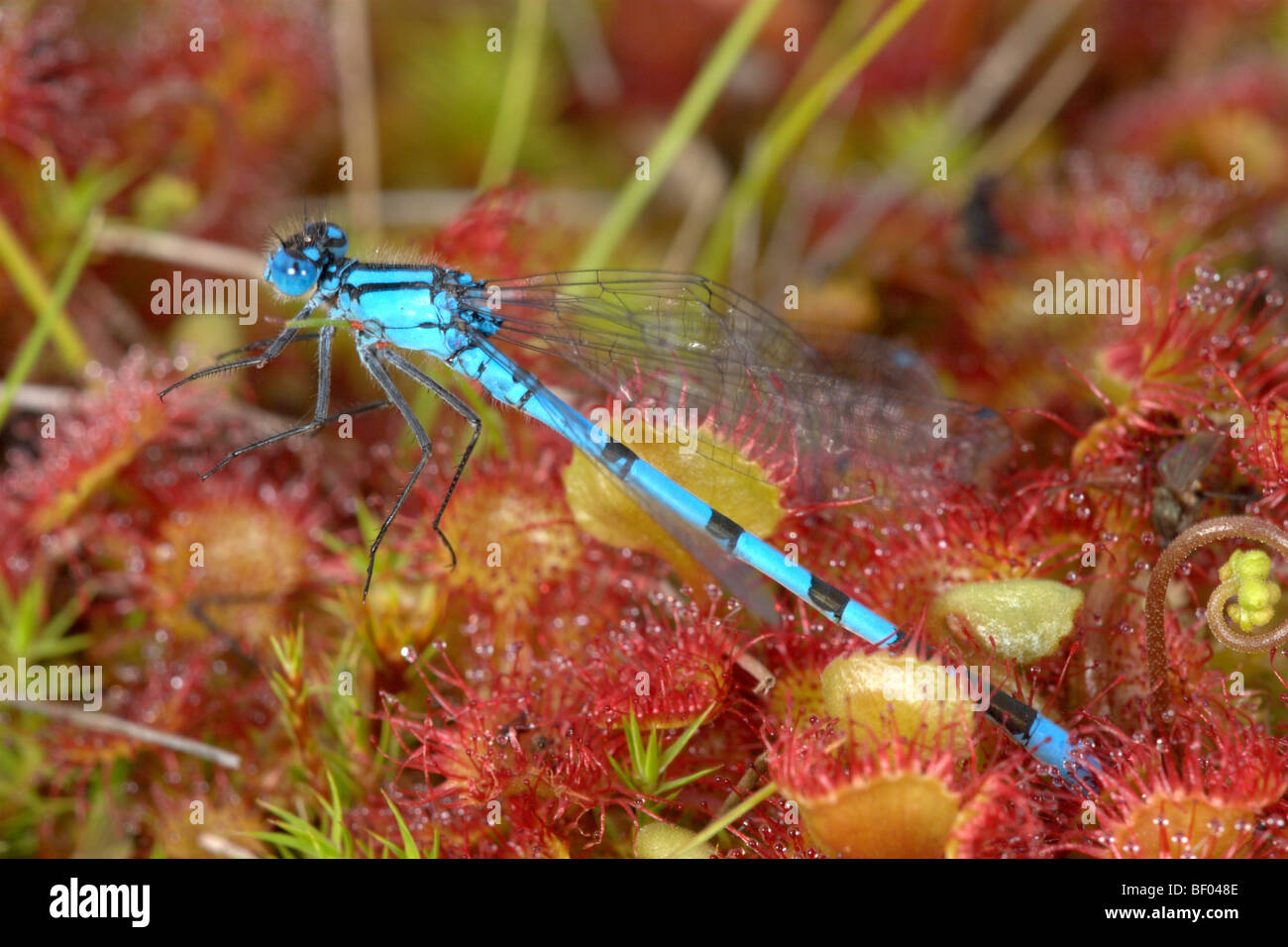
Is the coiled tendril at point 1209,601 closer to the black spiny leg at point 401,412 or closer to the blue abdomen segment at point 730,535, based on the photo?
the blue abdomen segment at point 730,535

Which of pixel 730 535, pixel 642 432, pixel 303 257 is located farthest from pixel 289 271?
pixel 730 535

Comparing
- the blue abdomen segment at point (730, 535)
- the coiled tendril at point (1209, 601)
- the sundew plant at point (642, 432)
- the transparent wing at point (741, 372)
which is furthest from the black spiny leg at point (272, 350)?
the coiled tendril at point (1209, 601)

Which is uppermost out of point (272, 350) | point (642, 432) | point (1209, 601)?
point (272, 350)

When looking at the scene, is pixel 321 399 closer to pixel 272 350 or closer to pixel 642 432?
pixel 272 350

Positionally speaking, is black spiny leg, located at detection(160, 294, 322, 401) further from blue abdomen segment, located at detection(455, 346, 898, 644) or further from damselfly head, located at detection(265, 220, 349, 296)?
blue abdomen segment, located at detection(455, 346, 898, 644)
